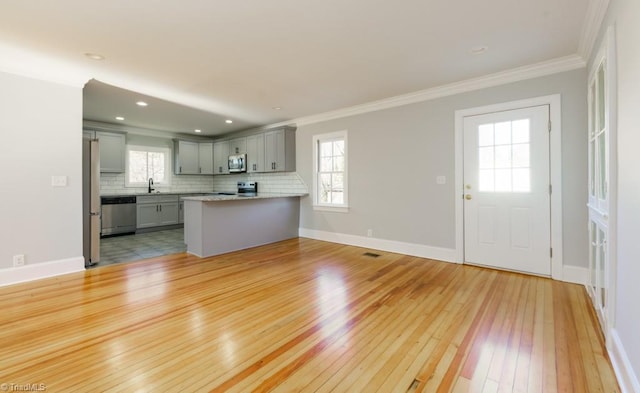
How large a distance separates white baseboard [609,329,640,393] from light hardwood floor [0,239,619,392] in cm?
6

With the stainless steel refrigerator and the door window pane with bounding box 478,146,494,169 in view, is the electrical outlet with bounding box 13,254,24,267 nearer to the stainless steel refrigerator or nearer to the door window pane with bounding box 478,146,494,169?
the stainless steel refrigerator

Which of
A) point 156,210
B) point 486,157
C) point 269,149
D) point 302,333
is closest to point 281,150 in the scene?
point 269,149

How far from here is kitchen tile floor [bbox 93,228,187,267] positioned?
14.6 ft

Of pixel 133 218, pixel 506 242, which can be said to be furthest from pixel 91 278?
pixel 506 242

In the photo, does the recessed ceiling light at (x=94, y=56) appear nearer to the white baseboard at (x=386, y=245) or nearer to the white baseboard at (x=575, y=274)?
the white baseboard at (x=386, y=245)

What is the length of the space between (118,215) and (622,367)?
765 centimetres

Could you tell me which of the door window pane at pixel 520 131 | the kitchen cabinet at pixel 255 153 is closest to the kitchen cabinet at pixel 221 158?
the kitchen cabinet at pixel 255 153

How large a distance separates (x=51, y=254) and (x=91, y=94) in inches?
96.9

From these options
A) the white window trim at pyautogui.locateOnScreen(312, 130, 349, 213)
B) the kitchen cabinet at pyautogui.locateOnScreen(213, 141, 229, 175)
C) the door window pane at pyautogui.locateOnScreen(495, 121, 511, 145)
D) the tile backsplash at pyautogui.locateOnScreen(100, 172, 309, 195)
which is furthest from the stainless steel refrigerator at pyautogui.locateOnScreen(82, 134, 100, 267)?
the door window pane at pyautogui.locateOnScreen(495, 121, 511, 145)

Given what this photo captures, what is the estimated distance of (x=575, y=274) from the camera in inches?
129

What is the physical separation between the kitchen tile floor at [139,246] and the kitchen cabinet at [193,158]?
6.14 ft

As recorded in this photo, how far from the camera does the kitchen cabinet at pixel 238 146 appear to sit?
7141 mm

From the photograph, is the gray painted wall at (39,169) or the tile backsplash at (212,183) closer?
the gray painted wall at (39,169)

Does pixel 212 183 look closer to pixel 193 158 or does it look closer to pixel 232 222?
pixel 193 158
